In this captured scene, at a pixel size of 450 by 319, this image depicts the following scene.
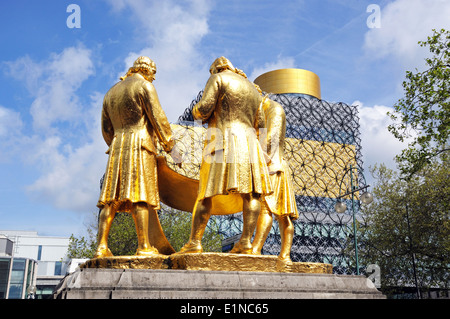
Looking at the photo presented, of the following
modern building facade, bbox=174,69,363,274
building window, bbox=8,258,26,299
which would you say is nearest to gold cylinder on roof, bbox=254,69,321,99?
modern building facade, bbox=174,69,363,274

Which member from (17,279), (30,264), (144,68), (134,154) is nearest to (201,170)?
(134,154)

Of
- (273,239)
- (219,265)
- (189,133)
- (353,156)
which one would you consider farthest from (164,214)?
(353,156)

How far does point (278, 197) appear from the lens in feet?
22.7

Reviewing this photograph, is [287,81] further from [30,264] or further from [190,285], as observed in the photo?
[190,285]

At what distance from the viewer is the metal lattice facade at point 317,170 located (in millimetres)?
44750

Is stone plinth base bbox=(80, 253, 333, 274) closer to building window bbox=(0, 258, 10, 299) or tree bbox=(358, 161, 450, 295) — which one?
tree bbox=(358, 161, 450, 295)

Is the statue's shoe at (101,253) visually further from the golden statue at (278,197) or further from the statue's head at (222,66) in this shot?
the statue's head at (222,66)

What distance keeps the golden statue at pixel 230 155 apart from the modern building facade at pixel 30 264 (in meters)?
3.62

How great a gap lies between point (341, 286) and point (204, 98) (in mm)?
3209

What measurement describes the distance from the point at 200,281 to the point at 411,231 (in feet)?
60.6

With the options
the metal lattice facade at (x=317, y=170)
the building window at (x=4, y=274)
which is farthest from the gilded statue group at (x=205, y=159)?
the building window at (x=4, y=274)

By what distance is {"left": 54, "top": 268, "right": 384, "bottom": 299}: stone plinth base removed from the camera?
471 centimetres

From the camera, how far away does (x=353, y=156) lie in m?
52.4

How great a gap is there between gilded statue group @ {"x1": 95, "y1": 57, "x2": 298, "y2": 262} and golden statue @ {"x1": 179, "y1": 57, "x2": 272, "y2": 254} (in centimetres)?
1
